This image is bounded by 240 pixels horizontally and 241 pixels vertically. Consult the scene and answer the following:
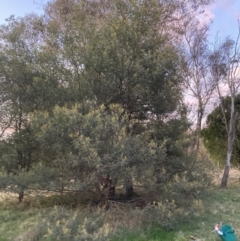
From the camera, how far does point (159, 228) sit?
4961 millimetres

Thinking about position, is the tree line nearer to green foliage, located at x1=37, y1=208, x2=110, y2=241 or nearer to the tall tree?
green foliage, located at x1=37, y1=208, x2=110, y2=241

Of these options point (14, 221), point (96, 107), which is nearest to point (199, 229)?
point (96, 107)

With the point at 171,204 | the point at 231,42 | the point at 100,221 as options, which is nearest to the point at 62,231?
the point at 100,221

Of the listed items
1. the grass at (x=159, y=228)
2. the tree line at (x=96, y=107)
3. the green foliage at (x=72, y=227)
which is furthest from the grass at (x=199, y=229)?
the tree line at (x=96, y=107)

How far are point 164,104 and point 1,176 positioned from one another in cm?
314

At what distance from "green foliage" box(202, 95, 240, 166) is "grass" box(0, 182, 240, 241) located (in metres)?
4.53

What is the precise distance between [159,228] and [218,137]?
710cm

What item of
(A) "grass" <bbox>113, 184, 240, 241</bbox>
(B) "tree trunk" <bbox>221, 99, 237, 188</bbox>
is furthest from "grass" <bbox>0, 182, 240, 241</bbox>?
(B) "tree trunk" <bbox>221, 99, 237, 188</bbox>

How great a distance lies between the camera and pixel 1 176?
526 cm

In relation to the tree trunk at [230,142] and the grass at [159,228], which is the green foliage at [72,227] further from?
the tree trunk at [230,142]

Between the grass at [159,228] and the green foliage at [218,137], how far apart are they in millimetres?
4532

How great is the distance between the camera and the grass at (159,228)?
469 centimetres

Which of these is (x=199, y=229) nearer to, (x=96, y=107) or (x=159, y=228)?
(x=159, y=228)

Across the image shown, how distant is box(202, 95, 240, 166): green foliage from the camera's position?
1106 centimetres
